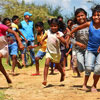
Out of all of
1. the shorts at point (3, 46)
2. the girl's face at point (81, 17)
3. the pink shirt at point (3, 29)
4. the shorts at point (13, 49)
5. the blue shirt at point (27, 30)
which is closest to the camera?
the pink shirt at point (3, 29)

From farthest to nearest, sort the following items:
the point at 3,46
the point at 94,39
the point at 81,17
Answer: the point at 81,17, the point at 3,46, the point at 94,39

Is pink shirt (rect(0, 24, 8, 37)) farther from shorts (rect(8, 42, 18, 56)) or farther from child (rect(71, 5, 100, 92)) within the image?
shorts (rect(8, 42, 18, 56))

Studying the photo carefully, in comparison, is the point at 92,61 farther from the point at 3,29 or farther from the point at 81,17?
the point at 3,29

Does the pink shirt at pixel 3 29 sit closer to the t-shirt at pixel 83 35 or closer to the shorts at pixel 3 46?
the shorts at pixel 3 46

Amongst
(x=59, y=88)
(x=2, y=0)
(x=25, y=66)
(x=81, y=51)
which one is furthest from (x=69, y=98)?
(x=2, y=0)

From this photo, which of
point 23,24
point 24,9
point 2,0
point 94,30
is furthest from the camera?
point 24,9

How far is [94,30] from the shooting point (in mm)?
5629

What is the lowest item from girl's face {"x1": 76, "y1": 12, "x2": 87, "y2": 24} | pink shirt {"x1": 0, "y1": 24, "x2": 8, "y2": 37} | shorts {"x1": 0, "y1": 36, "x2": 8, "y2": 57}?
shorts {"x1": 0, "y1": 36, "x2": 8, "y2": 57}

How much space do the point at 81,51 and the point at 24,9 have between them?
61.5 feet

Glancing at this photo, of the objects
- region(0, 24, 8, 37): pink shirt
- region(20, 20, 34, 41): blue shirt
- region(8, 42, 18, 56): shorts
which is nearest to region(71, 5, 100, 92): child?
region(0, 24, 8, 37): pink shirt

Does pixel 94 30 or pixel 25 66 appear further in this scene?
pixel 25 66

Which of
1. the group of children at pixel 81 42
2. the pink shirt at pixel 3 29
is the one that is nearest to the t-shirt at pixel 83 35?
the group of children at pixel 81 42

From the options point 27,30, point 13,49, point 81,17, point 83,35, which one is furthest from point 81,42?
point 27,30

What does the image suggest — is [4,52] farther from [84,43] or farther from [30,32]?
[30,32]
